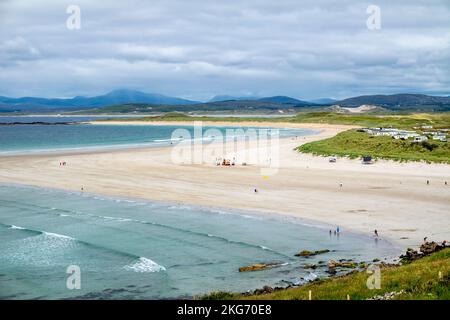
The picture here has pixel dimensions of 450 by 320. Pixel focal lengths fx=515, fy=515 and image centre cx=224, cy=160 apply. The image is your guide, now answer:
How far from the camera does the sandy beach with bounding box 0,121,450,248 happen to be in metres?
33.4

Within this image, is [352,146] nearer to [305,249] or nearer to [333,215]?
[333,215]

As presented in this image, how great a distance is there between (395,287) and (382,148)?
51689mm

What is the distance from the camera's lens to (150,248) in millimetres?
28047

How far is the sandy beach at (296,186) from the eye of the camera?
110 ft

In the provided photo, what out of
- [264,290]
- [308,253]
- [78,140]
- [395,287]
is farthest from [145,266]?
[78,140]

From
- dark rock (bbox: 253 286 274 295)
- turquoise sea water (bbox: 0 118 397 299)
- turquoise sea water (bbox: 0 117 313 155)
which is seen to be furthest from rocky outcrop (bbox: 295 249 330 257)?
turquoise sea water (bbox: 0 117 313 155)

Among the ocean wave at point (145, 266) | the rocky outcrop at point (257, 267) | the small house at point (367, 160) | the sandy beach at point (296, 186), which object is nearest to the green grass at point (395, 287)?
the rocky outcrop at point (257, 267)

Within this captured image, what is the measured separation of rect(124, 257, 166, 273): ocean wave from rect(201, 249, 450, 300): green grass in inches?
217

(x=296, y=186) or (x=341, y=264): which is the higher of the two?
(x=296, y=186)

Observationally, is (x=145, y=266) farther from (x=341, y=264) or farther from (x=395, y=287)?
(x=395, y=287)

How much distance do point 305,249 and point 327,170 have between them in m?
29.6

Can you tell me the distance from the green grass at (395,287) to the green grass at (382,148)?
39.9 m

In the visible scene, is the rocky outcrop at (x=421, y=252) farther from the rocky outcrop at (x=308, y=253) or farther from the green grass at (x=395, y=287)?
the rocky outcrop at (x=308, y=253)

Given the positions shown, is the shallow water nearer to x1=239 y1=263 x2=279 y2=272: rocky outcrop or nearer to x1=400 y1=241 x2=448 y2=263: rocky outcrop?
x1=239 y1=263 x2=279 y2=272: rocky outcrop
